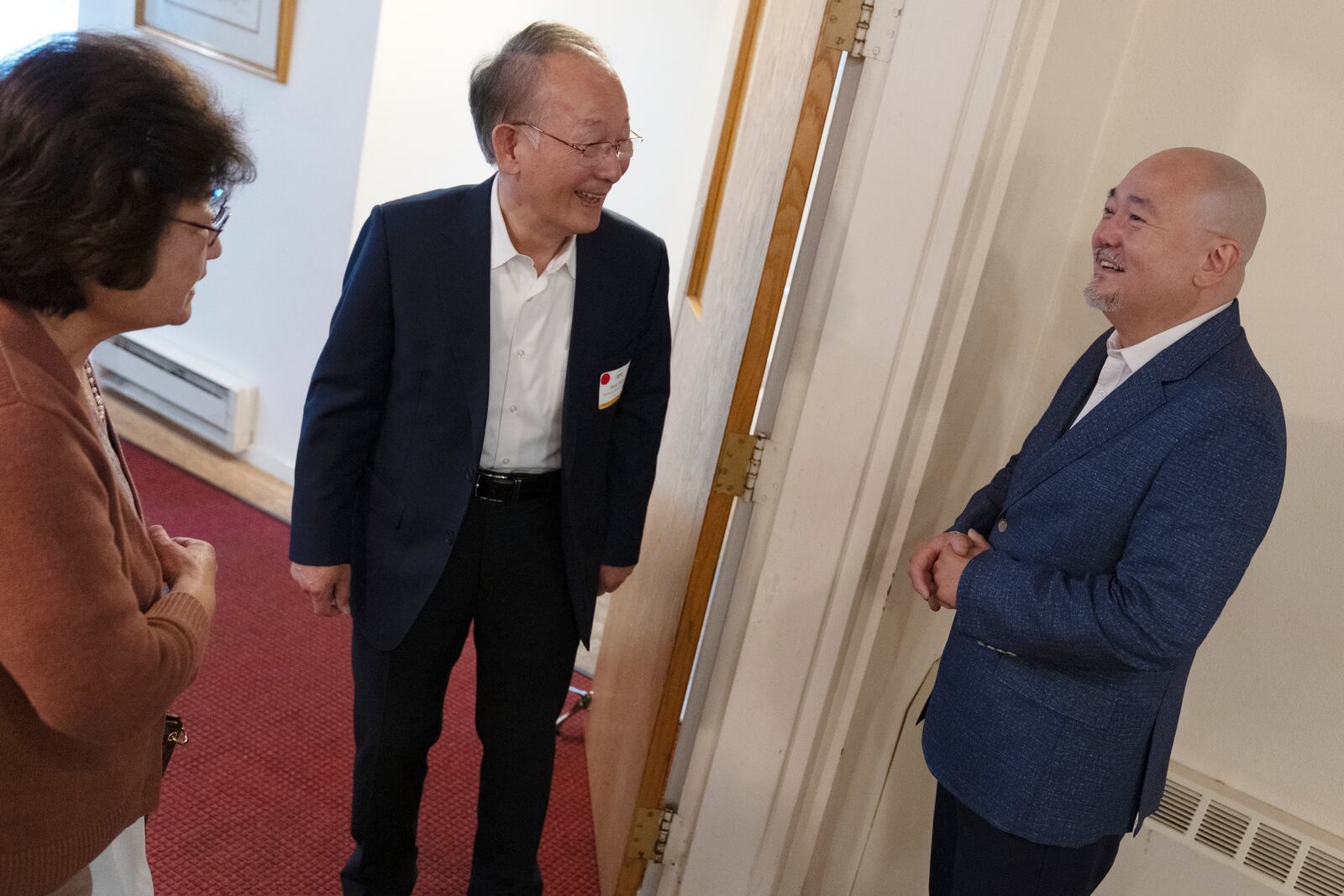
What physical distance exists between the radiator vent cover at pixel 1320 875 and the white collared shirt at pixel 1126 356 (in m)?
0.96

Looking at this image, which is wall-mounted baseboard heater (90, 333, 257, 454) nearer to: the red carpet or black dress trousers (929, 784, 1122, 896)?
the red carpet

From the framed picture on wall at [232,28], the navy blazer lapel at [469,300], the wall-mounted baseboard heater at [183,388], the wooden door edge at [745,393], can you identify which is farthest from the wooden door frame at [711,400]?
the wall-mounted baseboard heater at [183,388]

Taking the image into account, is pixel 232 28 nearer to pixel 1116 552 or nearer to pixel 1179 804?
pixel 1116 552

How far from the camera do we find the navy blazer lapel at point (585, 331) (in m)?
1.84

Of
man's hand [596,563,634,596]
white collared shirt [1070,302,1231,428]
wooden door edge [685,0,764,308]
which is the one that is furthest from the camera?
wooden door edge [685,0,764,308]

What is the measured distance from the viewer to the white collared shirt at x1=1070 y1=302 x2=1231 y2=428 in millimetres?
1505

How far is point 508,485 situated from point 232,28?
8.87ft

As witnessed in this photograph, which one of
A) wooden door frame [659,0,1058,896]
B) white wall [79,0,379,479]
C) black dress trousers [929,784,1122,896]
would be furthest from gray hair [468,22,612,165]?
white wall [79,0,379,479]

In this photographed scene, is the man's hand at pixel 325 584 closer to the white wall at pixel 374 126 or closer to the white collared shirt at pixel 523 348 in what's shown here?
the white collared shirt at pixel 523 348

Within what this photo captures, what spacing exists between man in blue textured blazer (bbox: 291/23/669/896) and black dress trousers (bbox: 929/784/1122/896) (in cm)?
73

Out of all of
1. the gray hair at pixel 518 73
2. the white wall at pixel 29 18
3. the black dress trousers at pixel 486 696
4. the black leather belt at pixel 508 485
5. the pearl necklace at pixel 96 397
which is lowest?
the black dress trousers at pixel 486 696

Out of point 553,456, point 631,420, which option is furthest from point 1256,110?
point 553,456

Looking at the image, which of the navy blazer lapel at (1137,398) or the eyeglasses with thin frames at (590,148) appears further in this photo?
the eyeglasses with thin frames at (590,148)

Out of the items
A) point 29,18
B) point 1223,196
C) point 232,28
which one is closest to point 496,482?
point 1223,196
